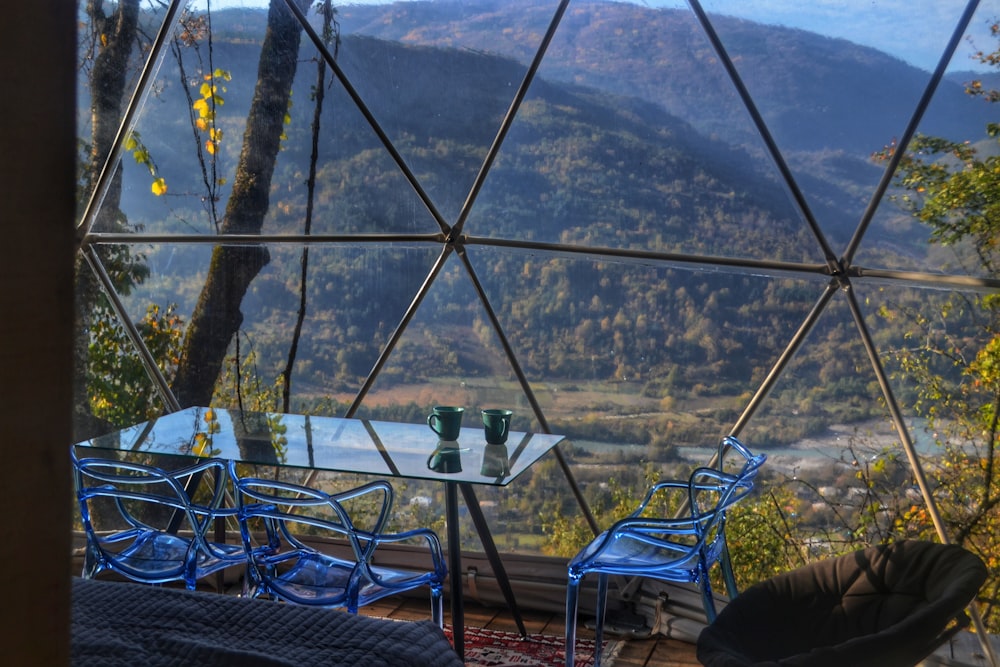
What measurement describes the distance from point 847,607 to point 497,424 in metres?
1.48

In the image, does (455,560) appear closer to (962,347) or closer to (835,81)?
(962,347)

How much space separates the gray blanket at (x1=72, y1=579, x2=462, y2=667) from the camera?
2.18 metres

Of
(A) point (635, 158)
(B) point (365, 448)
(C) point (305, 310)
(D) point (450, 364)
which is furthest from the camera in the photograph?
(C) point (305, 310)

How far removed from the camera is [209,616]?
2.48 m

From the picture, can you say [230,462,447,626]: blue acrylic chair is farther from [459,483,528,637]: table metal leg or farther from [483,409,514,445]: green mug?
[483,409,514,445]: green mug

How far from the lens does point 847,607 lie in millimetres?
3180

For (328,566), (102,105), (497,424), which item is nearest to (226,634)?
(328,566)

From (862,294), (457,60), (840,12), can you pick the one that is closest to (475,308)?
(457,60)

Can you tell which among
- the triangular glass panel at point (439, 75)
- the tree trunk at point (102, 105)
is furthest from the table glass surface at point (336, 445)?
the tree trunk at point (102, 105)

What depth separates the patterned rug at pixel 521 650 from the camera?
4215 millimetres

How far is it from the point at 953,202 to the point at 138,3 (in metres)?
4.64

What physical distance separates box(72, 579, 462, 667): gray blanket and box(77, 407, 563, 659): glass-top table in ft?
3.03

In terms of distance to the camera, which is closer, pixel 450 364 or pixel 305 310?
pixel 450 364

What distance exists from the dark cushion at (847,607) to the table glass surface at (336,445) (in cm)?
93
